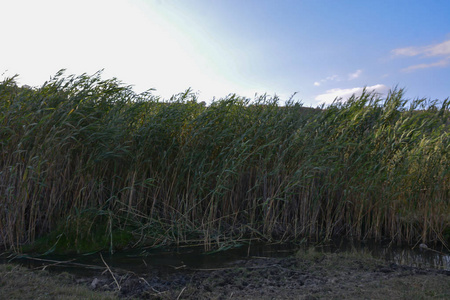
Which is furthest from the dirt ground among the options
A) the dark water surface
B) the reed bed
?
the reed bed

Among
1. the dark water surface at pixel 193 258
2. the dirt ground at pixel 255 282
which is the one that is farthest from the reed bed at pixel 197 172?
the dirt ground at pixel 255 282

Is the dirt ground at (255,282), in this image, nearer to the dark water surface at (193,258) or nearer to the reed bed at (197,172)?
the dark water surface at (193,258)

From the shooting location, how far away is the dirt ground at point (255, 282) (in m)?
3.81

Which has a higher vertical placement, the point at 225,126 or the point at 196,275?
the point at 225,126

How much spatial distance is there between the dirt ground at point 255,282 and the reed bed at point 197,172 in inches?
60.5

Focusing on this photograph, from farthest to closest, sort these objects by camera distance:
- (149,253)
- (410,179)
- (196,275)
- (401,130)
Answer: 1. (401,130)
2. (410,179)
3. (149,253)
4. (196,275)

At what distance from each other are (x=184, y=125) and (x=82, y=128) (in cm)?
202

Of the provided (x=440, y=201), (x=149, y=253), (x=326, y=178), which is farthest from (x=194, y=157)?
(x=440, y=201)

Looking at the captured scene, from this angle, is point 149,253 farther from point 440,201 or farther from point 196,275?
point 440,201

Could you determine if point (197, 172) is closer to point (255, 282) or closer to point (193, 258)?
point (193, 258)

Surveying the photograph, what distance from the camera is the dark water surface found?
5.25 metres

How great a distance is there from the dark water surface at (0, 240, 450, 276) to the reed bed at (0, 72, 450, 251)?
1.08ft

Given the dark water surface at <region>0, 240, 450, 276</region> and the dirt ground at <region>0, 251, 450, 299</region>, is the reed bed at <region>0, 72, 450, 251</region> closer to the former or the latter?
the dark water surface at <region>0, 240, 450, 276</region>

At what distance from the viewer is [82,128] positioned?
248 inches
